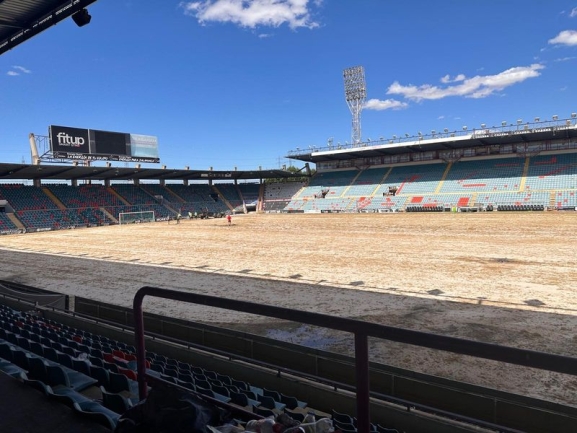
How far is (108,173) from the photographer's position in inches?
2130

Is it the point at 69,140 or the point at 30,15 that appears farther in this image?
the point at 69,140

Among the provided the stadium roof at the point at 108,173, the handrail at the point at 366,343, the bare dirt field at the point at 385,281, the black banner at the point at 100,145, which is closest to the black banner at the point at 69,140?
the black banner at the point at 100,145

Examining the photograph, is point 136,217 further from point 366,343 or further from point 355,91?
point 366,343

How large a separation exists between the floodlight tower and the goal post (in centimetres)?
3843

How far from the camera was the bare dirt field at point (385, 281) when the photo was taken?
26.2 ft

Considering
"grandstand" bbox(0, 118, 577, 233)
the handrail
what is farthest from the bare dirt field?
"grandstand" bbox(0, 118, 577, 233)

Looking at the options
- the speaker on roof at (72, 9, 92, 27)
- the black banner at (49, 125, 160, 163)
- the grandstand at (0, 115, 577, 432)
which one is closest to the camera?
the grandstand at (0, 115, 577, 432)

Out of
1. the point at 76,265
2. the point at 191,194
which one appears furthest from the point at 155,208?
the point at 76,265

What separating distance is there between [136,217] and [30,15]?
162ft

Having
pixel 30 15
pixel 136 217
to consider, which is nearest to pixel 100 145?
pixel 136 217

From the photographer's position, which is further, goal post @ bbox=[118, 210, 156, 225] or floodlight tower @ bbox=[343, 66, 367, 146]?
floodlight tower @ bbox=[343, 66, 367, 146]

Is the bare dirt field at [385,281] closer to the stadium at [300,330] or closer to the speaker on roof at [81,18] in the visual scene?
the stadium at [300,330]

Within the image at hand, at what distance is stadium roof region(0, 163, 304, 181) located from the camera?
46.6 meters

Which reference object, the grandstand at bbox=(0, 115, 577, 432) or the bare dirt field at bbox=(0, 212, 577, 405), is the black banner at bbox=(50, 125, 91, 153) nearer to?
the grandstand at bbox=(0, 115, 577, 432)
